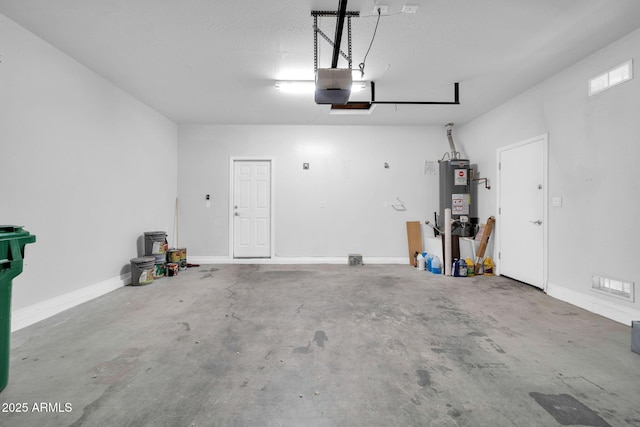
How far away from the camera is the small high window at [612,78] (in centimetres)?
252

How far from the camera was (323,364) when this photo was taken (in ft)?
6.17

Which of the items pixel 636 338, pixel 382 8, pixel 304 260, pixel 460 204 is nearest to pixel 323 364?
pixel 636 338

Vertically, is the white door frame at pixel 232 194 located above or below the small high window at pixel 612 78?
below

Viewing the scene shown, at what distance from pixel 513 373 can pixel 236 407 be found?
183 cm

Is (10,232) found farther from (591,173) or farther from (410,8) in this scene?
(591,173)

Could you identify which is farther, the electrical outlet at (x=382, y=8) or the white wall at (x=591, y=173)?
the white wall at (x=591, y=173)

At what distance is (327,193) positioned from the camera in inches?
208

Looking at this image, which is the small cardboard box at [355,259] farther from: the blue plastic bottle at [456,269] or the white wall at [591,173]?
the white wall at [591,173]

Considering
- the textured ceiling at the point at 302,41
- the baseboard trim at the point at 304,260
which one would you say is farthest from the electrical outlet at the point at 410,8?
the baseboard trim at the point at 304,260

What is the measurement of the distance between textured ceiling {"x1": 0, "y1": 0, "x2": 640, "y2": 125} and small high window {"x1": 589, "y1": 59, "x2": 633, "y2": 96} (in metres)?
0.30

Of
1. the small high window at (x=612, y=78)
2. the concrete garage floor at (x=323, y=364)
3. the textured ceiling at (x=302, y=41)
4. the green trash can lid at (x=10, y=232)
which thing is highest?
the textured ceiling at (x=302, y=41)

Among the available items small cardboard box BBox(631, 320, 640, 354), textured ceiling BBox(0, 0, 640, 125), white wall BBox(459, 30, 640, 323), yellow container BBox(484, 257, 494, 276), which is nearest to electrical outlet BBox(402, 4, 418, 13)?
textured ceiling BBox(0, 0, 640, 125)

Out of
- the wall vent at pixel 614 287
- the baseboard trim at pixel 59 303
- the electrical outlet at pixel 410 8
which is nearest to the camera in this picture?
the electrical outlet at pixel 410 8

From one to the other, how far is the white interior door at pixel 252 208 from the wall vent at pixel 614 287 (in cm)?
476
